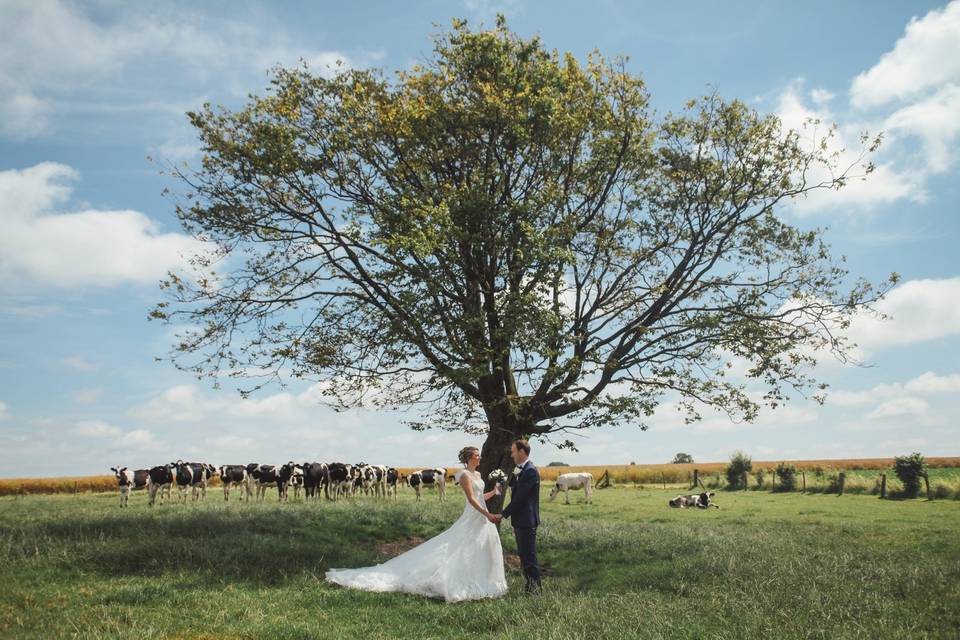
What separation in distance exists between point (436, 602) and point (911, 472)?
Answer: 39545 mm

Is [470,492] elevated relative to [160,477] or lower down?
elevated

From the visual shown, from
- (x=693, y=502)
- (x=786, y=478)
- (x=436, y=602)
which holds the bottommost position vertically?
(x=693, y=502)

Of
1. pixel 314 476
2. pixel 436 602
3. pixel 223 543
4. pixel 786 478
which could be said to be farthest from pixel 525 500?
pixel 786 478

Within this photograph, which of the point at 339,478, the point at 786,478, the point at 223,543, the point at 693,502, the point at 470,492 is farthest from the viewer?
the point at 786,478

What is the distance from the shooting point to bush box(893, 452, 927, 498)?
4056 centimetres

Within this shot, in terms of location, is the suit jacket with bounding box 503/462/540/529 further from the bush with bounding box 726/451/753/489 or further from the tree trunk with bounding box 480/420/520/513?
the bush with bounding box 726/451/753/489

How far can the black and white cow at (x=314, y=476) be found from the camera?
36.0 metres

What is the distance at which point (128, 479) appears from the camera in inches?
1366

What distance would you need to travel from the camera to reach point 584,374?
20.0 meters

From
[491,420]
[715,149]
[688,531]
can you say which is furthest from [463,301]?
[688,531]

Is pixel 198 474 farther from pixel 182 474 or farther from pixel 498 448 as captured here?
pixel 498 448

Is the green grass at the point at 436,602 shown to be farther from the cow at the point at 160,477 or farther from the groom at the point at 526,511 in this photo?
the cow at the point at 160,477

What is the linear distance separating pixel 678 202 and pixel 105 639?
18.6 metres

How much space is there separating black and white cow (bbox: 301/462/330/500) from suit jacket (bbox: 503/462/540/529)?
25114 mm
